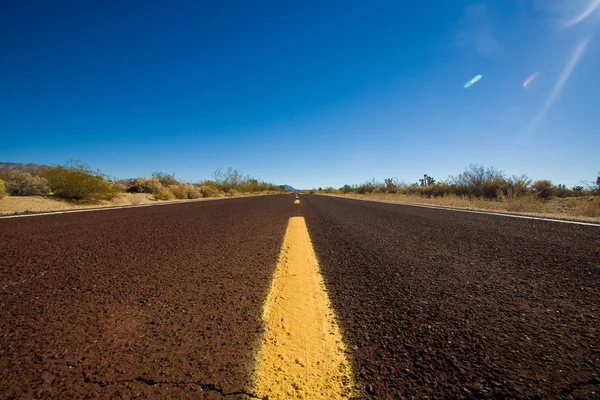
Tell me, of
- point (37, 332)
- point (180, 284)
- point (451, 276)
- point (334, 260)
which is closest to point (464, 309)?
point (451, 276)

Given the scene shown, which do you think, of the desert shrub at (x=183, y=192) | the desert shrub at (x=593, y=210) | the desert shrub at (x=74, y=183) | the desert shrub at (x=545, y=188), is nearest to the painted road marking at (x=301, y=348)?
the desert shrub at (x=593, y=210)

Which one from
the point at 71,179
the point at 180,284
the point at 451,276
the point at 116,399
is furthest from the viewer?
the point at 71,179

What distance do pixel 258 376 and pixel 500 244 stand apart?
9.60 ft

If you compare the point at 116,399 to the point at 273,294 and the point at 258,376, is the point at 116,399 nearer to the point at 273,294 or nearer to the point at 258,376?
the point at 258,376

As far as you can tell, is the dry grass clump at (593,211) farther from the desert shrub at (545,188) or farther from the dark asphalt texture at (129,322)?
the desert shrub at (545,188)

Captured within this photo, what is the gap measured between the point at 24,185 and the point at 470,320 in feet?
52.1

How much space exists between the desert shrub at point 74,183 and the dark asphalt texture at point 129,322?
39.7ft

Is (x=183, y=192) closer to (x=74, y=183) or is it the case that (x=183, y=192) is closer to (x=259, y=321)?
(x=74, y=183)

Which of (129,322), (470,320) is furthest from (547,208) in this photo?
(129,322)

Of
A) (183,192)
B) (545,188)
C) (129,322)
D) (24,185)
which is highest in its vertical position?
(545,188)

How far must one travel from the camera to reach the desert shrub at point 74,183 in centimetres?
1147

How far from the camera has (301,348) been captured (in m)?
0.86

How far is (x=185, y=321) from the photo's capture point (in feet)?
3.46

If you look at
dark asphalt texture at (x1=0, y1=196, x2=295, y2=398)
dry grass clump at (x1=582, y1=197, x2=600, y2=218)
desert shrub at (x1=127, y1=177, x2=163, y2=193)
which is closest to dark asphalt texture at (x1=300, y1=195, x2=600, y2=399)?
dark asphalt texture at (x1=0, y1=196, x2=295, y2=398)
